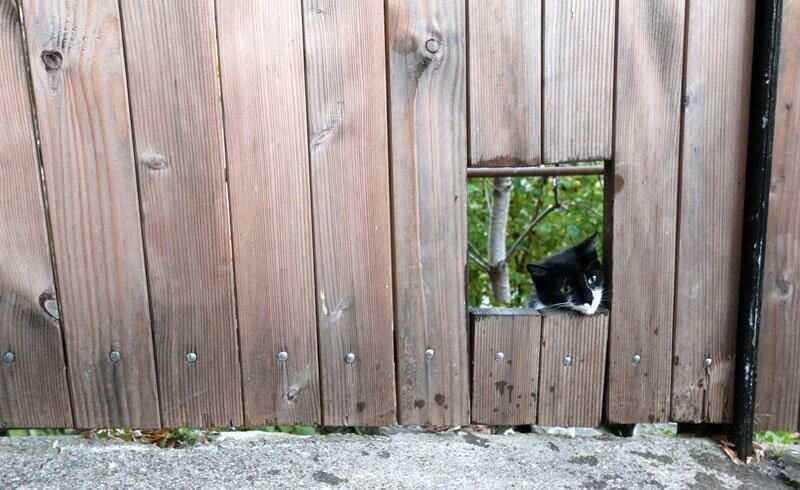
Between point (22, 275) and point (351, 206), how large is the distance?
Result: 884 mm

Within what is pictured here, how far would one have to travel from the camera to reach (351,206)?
1665 mm

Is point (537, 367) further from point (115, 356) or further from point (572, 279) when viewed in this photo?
point (115, 356)

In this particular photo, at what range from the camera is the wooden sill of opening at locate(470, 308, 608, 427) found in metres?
1.76

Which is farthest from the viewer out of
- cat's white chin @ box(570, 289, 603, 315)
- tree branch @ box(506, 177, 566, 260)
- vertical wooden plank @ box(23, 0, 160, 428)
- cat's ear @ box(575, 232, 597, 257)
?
tree branch @ box(506, 177, 566, 260)

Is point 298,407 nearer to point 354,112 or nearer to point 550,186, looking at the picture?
point 354,112

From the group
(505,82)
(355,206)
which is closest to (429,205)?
(355,206)

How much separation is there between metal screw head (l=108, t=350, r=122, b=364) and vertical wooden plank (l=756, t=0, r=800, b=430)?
69.4 inches

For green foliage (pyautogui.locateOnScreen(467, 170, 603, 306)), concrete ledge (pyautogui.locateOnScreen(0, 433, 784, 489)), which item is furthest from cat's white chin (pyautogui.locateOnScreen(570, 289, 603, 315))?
green foliage (pyautogui.locateOnScreen(467, 170, 603, 306))

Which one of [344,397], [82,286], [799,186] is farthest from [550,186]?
[82,286]

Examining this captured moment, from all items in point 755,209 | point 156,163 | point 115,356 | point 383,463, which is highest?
point 156,163

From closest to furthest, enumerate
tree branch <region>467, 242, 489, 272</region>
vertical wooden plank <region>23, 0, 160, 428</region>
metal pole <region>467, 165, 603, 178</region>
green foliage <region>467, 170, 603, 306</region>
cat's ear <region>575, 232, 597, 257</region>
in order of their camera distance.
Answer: vertical wooden plank <region>23, 0, 160, 428</region> → cat's ear <region>575, 232, 597, 257</region> → metal pole <region>467, 165, 603, 178</region> → tree branch <region>467, 242, 489, 272</region> → green foliage <region>467, 170, 603, 306</region>

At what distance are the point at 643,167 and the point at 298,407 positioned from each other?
114cm

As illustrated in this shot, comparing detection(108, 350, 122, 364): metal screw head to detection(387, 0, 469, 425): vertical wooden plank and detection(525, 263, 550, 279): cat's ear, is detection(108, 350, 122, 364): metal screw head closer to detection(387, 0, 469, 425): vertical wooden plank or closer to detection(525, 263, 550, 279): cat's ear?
detection(387, 0, 469, 425): vertical wooden plank

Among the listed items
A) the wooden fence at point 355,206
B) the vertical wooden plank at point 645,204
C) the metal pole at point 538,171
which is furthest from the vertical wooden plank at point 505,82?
the metal pole at point 538,171
